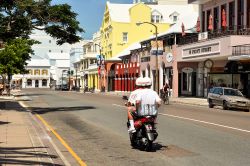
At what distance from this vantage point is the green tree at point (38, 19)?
27.1 meters

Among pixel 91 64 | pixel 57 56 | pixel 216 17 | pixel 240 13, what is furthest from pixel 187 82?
pixel 57 56

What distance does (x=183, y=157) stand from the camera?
10508 mm

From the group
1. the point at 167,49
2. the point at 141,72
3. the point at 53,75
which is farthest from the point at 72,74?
the point at 167,49

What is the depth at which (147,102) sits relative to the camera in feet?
38.0

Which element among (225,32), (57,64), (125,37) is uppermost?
(125,37)

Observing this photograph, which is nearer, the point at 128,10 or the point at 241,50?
the point at 241,50

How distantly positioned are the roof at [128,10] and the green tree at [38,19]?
6524 cm

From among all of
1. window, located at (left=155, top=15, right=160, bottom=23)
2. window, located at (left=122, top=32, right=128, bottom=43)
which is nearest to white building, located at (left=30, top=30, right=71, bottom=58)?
window, located at (left=122, top=32, right=128, bottom=43)

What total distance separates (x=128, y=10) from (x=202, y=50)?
5339cm

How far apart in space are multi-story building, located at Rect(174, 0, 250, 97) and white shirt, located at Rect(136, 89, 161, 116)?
25.4m

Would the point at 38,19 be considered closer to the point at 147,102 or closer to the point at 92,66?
the point at 147,102

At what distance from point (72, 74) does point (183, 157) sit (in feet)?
404

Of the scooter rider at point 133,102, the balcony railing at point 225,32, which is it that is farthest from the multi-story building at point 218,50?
the scooter rider at point 133,102

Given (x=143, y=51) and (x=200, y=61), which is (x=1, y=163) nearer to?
(x=200, y=61)
